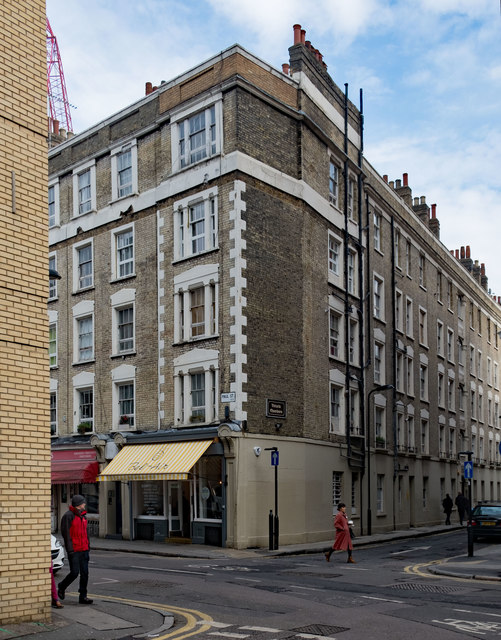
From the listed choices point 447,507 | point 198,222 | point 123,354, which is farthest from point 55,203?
point 447,507

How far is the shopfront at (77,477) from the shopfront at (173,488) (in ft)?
4.73

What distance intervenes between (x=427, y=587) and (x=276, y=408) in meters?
11.4

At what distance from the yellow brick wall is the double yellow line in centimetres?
174

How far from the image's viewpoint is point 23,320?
425 inches

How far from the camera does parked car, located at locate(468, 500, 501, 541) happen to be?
27.3m

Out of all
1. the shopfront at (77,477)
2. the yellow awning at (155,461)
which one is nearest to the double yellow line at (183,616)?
the yellow awning at (155,461)

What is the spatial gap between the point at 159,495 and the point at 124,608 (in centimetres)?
1606

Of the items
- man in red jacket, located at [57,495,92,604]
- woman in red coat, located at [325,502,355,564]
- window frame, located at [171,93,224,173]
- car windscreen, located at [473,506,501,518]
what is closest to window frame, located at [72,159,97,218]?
window frame, located at [171,93,224,173]

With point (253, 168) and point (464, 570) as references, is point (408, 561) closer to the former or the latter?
point (464, 570)

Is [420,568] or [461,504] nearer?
[420,568]

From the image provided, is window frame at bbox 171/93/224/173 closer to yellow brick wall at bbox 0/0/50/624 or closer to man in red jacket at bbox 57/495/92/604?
yellow brick wall at bbox 0/0/50/624

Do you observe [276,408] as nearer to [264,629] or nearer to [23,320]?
[264,629]

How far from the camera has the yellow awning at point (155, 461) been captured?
977 inches

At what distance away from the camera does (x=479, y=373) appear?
55.0 m
